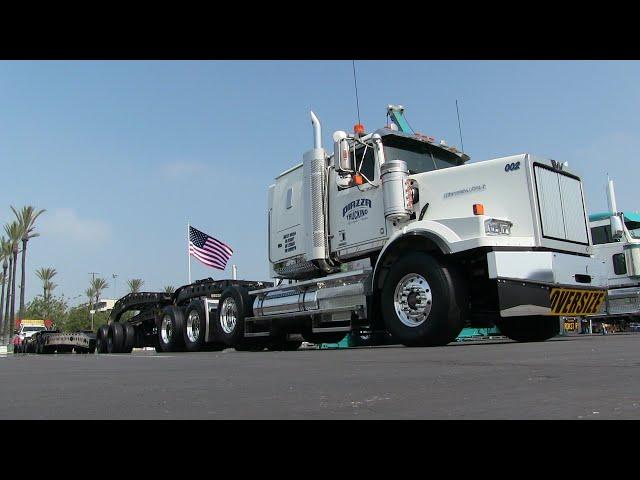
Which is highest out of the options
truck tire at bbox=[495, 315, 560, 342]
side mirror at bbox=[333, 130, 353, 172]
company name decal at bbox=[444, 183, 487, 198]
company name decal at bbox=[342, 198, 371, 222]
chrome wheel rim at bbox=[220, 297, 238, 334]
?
side mirror at bbox=[333, 130, 353, 172]

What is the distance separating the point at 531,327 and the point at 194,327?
7438 mm

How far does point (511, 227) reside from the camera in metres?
8.30

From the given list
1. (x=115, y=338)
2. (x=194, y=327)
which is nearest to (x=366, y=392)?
(x=194, y=327)

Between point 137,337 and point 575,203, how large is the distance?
12.7 metres

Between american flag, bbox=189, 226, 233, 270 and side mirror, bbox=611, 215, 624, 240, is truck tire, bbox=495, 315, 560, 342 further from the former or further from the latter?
american flag, bbox=189, 226, 233, 270

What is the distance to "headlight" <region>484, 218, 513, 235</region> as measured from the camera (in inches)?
313

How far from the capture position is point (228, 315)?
12719 millimetres

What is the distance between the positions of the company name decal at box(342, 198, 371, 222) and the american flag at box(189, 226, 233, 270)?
31.8 feet

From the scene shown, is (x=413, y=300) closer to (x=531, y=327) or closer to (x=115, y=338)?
(x=531, y=327)

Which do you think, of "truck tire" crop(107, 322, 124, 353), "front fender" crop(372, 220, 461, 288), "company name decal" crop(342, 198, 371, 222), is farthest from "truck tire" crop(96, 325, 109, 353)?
"front fender" crop(372, 220, 461, 288)

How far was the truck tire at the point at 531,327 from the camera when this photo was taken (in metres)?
10.1

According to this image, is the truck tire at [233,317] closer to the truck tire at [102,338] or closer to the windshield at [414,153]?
the windshield at [414,153]
